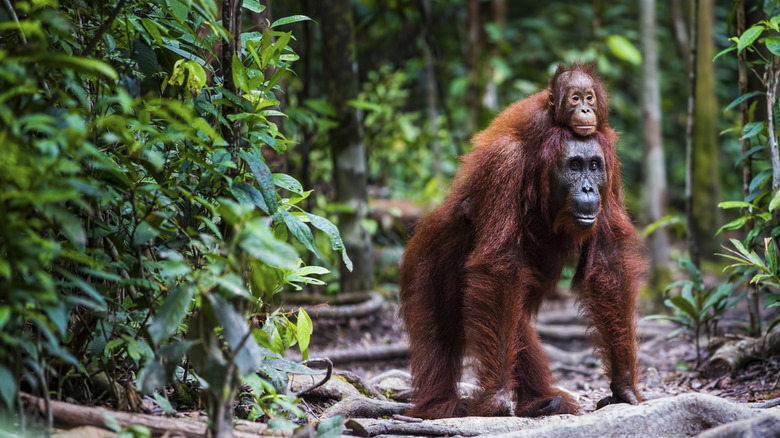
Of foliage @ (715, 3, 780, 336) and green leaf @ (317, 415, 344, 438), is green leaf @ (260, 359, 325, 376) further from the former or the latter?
foliage @ (715, 3, 780, 336)

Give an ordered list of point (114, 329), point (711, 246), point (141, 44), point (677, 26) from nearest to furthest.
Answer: point (114, 329), point (141, 44), point (711, 246), point (677, 26)

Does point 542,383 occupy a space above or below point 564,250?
below

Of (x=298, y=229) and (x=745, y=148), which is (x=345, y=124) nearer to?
(x=745, y=148)

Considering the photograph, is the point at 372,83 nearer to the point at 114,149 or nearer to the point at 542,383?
the point at 542,383

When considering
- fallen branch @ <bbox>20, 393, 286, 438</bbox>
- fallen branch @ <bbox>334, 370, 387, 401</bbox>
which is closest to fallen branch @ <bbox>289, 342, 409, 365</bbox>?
fallen branch @ <bbox>334, 370, 387, 401</bbox>

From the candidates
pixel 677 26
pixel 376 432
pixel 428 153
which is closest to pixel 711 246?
pixel 677 26

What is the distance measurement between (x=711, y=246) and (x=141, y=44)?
8153 mm

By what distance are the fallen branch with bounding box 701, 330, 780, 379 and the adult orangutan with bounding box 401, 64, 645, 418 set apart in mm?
1116

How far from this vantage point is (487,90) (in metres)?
9.71

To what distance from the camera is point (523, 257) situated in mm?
3904

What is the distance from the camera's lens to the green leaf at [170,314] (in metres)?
2.38

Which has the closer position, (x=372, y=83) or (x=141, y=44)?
(x=141, y=44)

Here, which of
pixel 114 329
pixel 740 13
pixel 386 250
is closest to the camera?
pixel 114 329

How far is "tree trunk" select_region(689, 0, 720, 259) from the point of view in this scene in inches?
362
